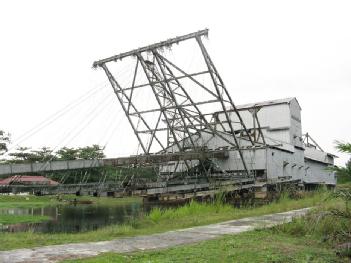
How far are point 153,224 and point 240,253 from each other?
23.1 feet

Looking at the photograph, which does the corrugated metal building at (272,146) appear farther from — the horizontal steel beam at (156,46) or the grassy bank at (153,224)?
the grassy bank at (153,224)

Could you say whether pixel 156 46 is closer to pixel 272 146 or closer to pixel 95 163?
pixel 95 163

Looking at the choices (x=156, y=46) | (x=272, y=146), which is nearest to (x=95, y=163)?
(x=156, y=46)

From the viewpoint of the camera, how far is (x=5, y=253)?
26.2 feet

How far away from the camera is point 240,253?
743 centimetres

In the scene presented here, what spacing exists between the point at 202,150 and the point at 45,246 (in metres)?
20.9

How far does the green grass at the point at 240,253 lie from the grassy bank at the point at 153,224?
2923mm

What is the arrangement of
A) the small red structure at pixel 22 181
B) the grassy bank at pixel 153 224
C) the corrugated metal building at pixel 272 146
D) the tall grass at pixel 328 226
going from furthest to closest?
the corrugated metal building at pixel 272 146, the small red structure at pixel 22 181, the grassy bank at pixel 153 224, the tall grass at pixel 328 226

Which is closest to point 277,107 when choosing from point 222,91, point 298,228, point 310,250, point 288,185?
point 288,185

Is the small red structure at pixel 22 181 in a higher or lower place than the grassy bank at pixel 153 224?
higher

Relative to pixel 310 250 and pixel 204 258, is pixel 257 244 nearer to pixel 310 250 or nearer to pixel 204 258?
pixel 310 250

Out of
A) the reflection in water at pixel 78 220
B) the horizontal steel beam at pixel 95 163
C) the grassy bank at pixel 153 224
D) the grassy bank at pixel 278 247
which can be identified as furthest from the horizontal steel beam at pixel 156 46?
the grassy bank at pixel 278 247

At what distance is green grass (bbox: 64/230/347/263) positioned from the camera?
6.97 m

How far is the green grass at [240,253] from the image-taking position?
22.9 ft
